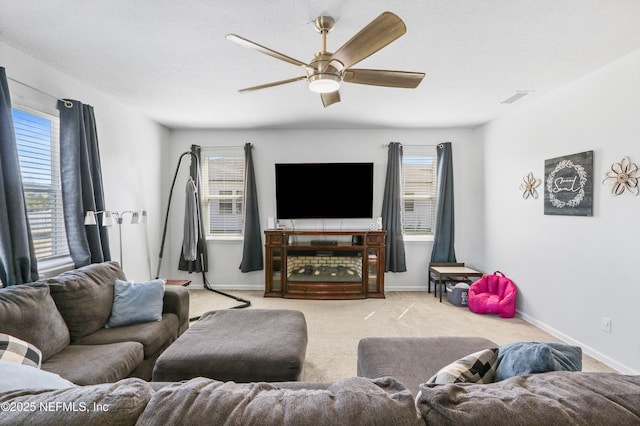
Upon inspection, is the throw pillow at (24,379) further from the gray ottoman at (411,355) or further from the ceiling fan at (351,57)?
the ceiling fan at (351,57)

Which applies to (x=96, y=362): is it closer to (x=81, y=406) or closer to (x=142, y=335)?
(x=142, y=335)

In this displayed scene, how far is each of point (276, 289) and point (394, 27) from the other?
12.6 ft

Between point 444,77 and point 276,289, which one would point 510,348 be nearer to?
point 444,77

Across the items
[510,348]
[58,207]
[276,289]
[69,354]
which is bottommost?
[276,289]

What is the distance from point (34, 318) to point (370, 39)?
8.23ft

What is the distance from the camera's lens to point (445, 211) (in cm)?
468

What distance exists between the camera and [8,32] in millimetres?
2109

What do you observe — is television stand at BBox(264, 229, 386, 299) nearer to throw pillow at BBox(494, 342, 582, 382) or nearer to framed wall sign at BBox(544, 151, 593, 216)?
framed wall sign at BBox(544, 151, 593, 216)

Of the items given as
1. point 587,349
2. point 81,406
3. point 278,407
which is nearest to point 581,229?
point 587,349

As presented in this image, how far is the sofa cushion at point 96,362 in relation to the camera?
1663 mm

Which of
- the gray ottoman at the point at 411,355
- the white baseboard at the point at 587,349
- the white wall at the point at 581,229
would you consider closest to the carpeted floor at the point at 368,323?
the white baseboard at the point at 587,349

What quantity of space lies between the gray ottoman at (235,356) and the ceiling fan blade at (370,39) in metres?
1.75

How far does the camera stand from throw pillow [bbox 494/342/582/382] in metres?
1.05

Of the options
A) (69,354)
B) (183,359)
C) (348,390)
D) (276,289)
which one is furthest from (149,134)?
(348,390)
